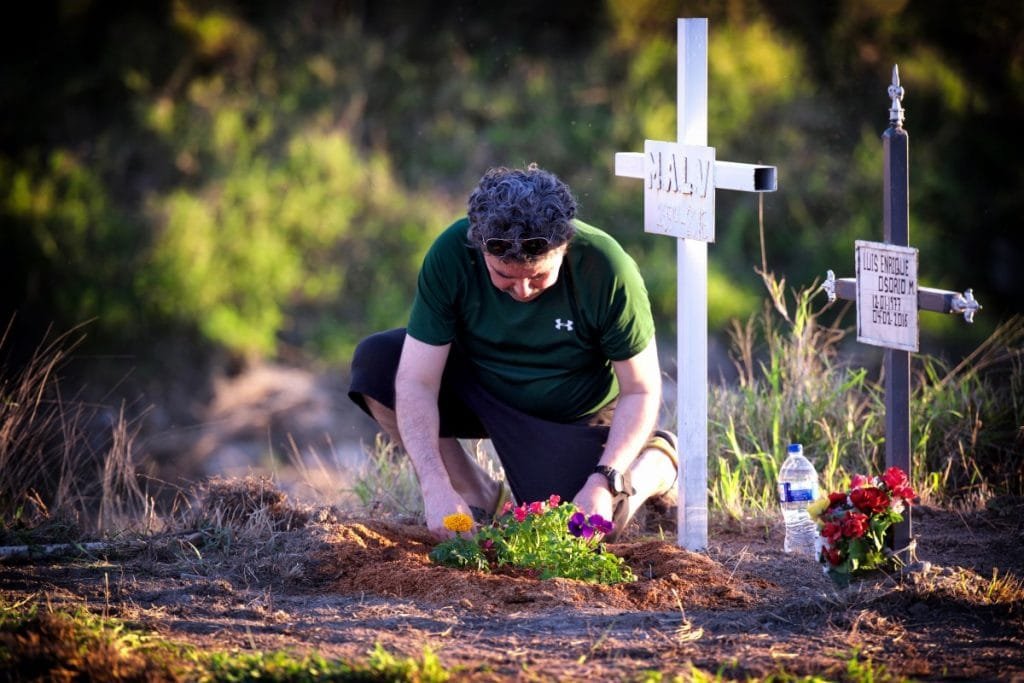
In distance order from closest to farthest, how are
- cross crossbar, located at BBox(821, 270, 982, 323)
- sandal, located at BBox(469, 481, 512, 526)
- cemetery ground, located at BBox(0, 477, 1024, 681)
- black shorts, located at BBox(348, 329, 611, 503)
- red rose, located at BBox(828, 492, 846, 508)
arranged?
cemetery ground, located at BBox(0, 477, 1024, 681) → cross crossbar, located at BBox(821, 270, 982, 323) → red rose, located at BBox(828, 492, 846, 508) → black shorts, located at BBox(348, 329, 611, 503) → sandal, located at BBox(469, 481, 512, 526)

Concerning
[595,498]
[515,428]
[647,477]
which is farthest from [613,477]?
[515,428]

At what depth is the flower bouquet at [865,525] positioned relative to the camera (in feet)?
12.3

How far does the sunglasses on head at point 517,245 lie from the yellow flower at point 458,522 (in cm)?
83

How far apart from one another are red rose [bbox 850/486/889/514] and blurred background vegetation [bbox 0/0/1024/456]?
8393mm

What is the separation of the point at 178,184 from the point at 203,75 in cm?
149

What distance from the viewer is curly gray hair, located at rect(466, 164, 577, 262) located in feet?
13.5

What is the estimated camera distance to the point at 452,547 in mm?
4113

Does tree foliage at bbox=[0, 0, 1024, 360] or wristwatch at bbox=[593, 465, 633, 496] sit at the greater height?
tree foliage at bbox=[0, 0, 1024, 360]

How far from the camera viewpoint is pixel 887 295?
12.9ft

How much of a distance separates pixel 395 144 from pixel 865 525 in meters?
10.6

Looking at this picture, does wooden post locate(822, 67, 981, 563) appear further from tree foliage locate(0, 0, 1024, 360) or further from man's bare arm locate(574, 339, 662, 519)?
tree foliage locate(0, 0, 1024, 360)

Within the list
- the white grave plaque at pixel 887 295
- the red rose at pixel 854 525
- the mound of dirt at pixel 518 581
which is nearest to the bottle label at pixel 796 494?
the mound of dirt at pixel 518 581

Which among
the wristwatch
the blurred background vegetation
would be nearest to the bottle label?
the wristwatch

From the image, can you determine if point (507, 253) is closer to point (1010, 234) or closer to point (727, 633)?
point (727, 633)
